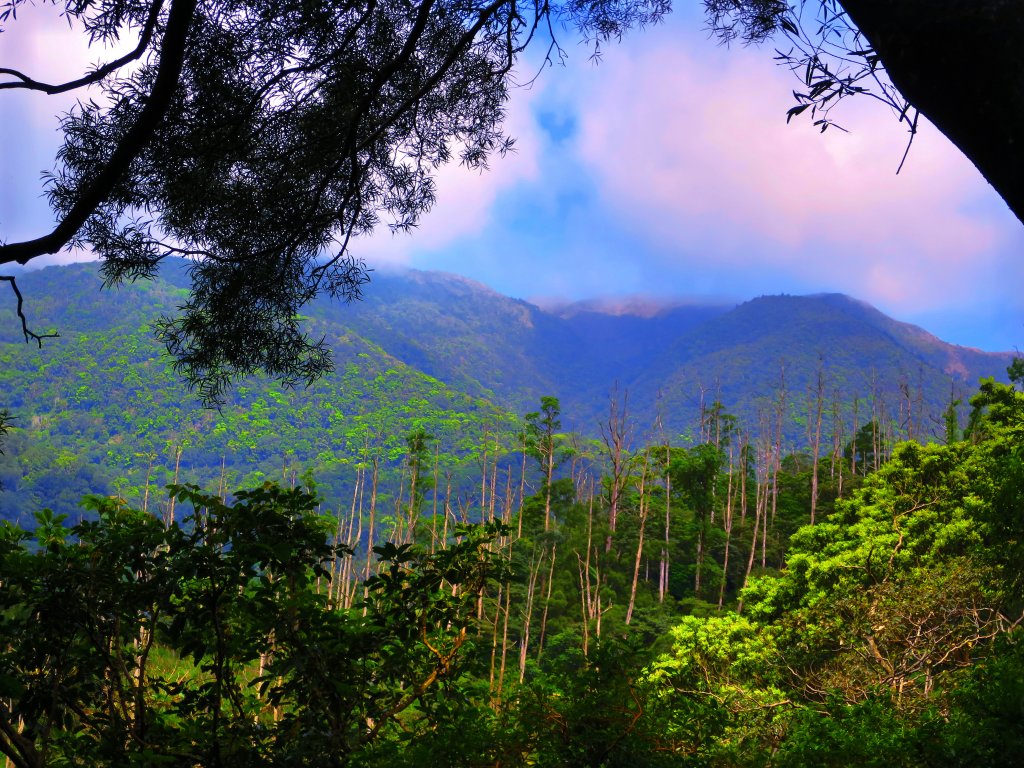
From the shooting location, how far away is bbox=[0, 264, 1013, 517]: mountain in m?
69.2

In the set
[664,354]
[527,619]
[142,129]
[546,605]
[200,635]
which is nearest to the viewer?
[142,129]

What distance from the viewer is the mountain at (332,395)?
69188 millimetres

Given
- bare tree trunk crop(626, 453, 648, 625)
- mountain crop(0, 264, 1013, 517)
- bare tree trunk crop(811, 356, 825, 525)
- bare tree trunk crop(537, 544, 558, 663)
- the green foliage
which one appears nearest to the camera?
the green foliage

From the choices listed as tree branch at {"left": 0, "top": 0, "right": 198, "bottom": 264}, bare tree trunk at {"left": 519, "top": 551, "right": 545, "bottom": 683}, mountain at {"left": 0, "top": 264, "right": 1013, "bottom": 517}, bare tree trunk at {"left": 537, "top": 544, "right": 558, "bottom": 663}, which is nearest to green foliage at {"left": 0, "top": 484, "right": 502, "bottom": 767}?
Answer: tree branch at {"left": 0, "top": 0, "right": 198, "bottom": 264}

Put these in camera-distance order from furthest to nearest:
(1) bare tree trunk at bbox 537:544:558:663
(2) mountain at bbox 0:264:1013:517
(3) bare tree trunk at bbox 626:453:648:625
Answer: (2) mountain at bbox 0:264:1013:517 → (1) bare tree trunk at bbox 537:544:558:663 → (3) bare tree trunk at bbox 626:453:648:625

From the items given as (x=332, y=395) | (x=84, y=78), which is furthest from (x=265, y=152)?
(x=332, y=395)

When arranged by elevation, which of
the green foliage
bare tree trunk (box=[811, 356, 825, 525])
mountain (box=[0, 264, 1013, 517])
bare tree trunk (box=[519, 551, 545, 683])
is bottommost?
bare tree trunk (box=[519, 551, 545, 683])

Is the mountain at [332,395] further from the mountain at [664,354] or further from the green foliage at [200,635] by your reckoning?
the green foliage at [200,635]

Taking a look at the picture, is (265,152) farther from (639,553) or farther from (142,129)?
(639,553)

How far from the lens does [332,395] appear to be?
85.4 m

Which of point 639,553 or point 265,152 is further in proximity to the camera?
point 639,553

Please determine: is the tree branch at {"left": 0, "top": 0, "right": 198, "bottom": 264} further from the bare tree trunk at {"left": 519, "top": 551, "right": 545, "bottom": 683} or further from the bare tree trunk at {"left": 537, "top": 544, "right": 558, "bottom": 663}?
the bare tree trunk at {"left": 537, "top": 544, "right": 558, "bottom": 663}

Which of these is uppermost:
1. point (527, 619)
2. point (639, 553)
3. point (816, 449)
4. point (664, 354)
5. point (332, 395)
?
point (664, 354)

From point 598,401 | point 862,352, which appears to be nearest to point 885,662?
point 862,352
